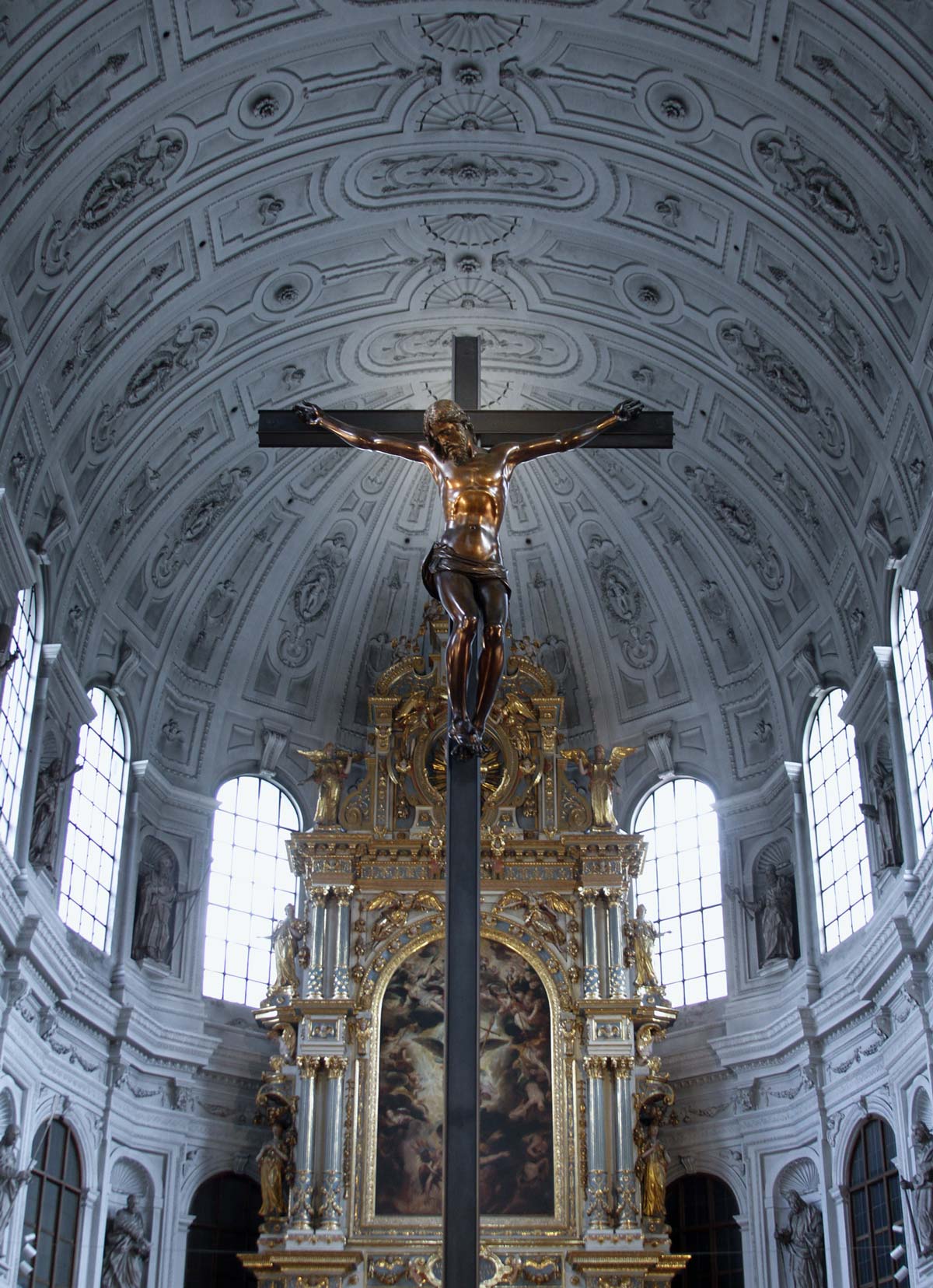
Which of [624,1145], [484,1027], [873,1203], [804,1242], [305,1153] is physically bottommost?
[804,1242]

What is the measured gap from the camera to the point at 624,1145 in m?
23.4

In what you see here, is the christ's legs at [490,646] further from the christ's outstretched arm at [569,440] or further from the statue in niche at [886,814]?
the statue in niche at [886,814]

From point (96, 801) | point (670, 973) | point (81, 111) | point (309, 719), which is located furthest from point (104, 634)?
point (670, 973)

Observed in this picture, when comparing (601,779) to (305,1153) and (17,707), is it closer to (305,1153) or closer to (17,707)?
(305,1153)

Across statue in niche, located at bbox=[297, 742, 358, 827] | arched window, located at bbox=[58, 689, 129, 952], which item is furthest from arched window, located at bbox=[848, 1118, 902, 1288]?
arched window, located at bbox=[58, 689, 129, 952]

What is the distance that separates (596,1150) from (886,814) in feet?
21.2

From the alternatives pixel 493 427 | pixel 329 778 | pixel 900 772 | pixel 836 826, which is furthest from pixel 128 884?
pixel 493 427

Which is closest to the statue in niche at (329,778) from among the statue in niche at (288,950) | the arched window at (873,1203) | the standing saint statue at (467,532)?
the statue in niche at (288,950)

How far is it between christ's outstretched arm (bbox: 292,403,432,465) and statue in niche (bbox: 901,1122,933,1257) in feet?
39.0

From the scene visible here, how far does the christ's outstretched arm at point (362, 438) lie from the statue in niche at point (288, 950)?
46.2 feet

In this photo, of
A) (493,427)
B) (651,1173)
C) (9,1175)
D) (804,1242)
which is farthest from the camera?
(651,1173)

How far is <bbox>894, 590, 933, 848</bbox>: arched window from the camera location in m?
21.0

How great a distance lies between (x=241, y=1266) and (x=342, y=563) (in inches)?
472

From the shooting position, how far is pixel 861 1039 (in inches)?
882
